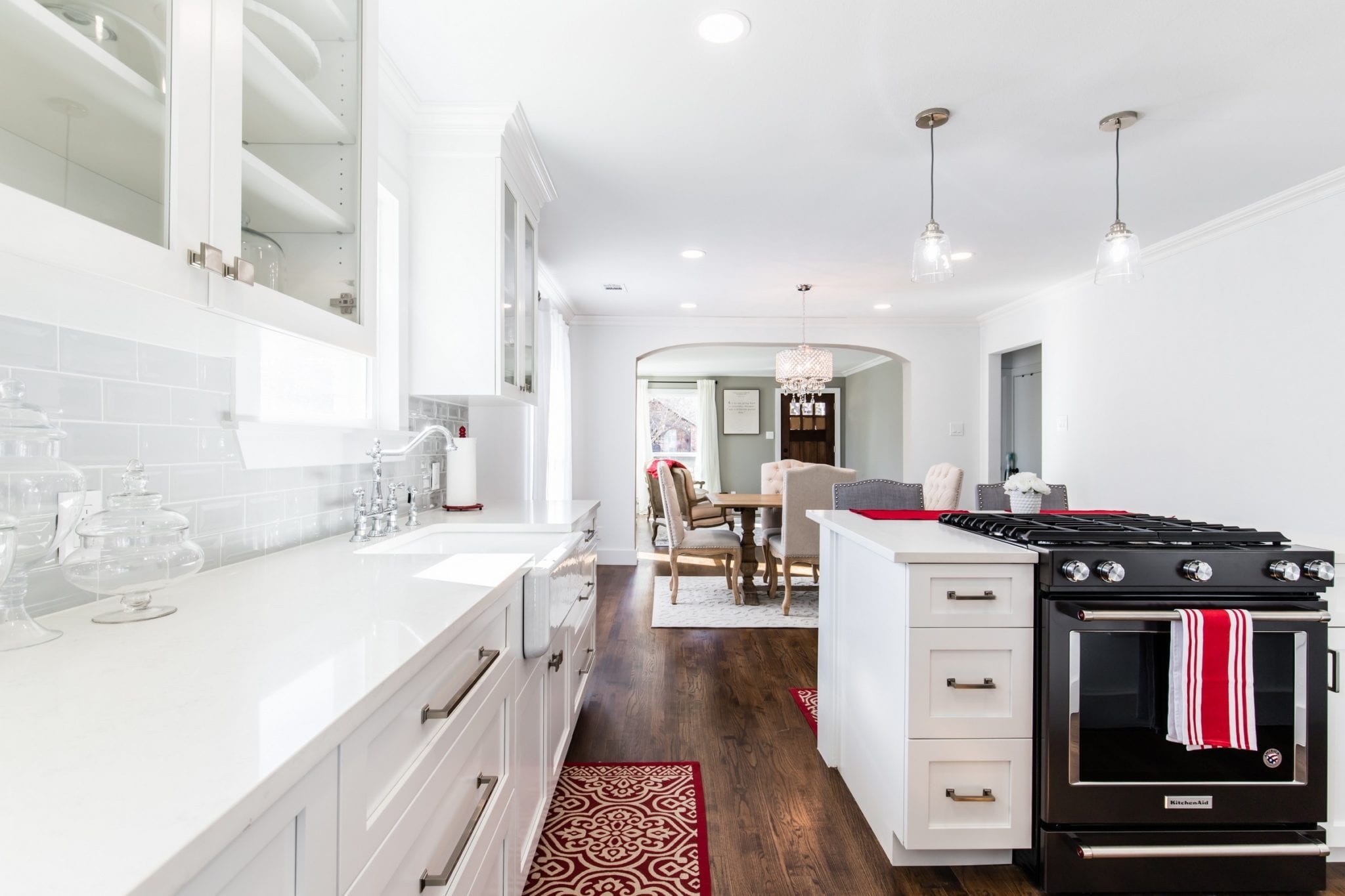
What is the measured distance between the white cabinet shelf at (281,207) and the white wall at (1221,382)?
8.65ft

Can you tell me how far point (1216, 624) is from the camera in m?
1.48

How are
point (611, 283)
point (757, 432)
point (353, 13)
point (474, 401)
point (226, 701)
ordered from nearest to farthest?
point (226, 701) < point (353, 13) < point (474, 401) < point (611, 283) < point (757, 432)

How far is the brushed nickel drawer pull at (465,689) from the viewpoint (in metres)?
0.88

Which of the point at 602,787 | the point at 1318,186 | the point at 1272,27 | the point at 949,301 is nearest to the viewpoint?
the point at 1272,27

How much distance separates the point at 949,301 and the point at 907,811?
15.3ft

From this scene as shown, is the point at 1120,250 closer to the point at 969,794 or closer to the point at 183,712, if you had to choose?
the point at 969,794

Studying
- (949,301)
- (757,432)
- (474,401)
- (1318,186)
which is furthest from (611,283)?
(757,432)

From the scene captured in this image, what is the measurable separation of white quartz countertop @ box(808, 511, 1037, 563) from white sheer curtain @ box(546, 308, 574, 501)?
2.80m

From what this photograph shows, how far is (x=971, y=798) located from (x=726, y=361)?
781cm

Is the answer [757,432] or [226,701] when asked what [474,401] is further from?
[757,432]

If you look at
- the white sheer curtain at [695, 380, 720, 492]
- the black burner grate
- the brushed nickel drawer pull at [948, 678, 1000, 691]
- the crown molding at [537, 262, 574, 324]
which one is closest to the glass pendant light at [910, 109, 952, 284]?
the black burner grate

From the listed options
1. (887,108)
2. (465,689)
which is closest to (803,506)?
(887,108)

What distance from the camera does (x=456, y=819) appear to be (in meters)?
0.99

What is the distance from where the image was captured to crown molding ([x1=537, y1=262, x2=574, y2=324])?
4484 mm
